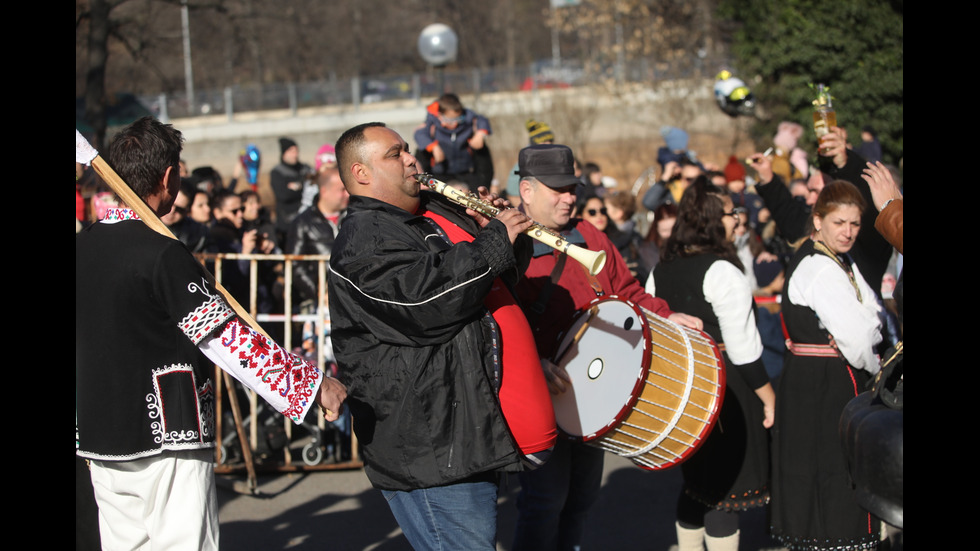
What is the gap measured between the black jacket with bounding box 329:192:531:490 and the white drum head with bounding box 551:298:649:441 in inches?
30.4

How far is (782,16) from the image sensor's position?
18250 mm

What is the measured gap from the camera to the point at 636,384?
3.77m

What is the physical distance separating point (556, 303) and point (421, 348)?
1.30m

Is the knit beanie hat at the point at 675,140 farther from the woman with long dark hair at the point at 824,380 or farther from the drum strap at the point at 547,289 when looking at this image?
the drum strap at the point at 547,289

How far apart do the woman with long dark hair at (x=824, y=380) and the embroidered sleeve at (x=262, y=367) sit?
245 centimetres

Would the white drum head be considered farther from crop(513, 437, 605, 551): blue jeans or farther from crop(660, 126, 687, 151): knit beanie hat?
crop(660, 126, 687, 151): knit beanie hat

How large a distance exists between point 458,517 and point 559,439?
3.33 ft

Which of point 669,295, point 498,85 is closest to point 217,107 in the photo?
point 498,85

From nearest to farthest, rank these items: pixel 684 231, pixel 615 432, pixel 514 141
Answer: pixel 615 432
pixel 684 231
pixel 514 141

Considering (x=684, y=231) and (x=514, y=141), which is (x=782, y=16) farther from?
(x=684, y=231)

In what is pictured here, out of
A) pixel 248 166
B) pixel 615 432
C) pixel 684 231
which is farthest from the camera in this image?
pixel 248 166

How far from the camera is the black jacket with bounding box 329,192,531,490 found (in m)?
2.99

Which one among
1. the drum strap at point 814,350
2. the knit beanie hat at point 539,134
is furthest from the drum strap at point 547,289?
the knit beanie hat at point 539,134

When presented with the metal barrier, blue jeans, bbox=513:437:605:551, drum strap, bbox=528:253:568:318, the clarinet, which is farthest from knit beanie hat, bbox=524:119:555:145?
the clarinet
